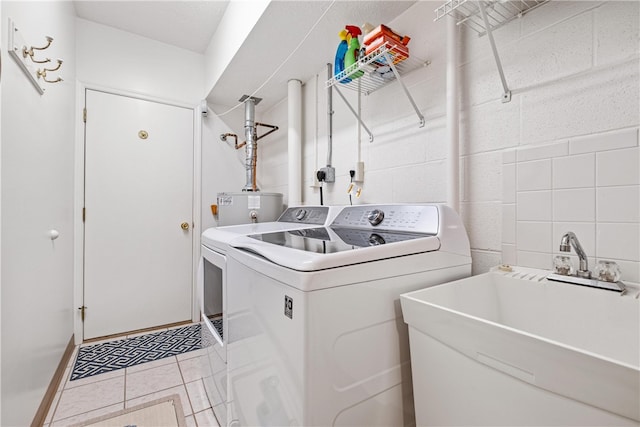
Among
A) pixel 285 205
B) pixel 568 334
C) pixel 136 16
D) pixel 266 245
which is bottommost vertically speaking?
pixel 568 334

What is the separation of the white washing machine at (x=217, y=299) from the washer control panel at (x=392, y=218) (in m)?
0.14

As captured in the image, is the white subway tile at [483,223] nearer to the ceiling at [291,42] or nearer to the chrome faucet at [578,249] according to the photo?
the chrome faucet at [578,249]

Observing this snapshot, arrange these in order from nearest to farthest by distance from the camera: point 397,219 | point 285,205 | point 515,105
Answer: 1. point 515,105
2. point 397,219
3. point 285,205

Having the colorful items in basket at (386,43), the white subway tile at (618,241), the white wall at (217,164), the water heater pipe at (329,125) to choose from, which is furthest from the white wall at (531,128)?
the white wall at (217,164)

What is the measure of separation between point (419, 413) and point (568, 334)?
504 millimetres

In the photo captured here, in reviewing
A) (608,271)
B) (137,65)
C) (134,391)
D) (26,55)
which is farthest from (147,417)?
(137,65)

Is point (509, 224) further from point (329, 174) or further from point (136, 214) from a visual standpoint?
point (136, 214)

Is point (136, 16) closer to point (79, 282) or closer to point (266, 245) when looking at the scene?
point (79, 282)

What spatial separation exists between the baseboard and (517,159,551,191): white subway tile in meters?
2.38

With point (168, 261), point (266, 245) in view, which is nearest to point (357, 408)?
point (266, 245)

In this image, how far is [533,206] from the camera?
1.07 meters

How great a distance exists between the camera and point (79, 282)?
94.5 inches

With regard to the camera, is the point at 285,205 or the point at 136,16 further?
the point at 285,205

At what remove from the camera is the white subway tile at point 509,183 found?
1.12 m
